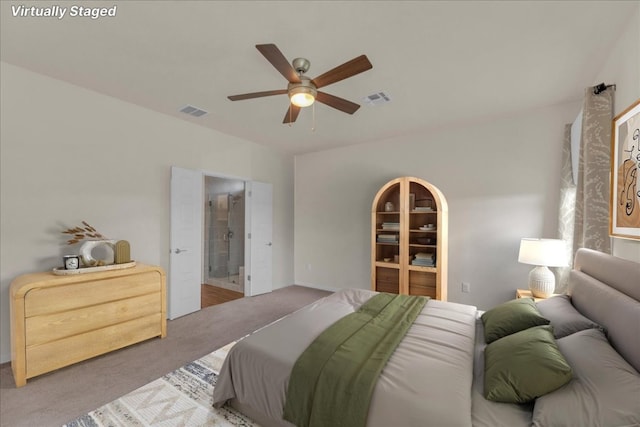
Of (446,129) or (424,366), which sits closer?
(424,366)

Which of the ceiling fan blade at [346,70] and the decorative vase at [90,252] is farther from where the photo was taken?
the decorative vase at [90,252]

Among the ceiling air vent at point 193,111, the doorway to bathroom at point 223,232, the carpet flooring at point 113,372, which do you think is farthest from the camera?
the doorway to bathroom at point 223,232

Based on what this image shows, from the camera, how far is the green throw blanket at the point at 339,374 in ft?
4.28

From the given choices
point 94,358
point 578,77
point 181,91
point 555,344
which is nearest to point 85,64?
point 181,91

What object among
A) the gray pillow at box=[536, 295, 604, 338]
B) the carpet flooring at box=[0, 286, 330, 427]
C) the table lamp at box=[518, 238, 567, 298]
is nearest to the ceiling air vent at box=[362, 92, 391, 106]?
the table lamp at box=[518, 238, 567, 298]

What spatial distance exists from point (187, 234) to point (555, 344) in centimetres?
403

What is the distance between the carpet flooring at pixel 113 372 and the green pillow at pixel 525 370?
8.30ft

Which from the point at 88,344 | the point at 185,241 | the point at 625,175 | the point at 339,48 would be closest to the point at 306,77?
the point at 339,48

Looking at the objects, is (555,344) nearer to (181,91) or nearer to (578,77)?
(578,77)

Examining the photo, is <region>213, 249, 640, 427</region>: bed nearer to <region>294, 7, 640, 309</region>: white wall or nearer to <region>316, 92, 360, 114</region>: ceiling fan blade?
<region>294, 7, 640, 309</region>: white wall

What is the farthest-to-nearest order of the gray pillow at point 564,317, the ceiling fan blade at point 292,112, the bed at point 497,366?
1. the ceiling fan blade at point 292,112
2. the gray pillow at point 564,317
3. the bed at point 497,366

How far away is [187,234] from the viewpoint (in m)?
3.86

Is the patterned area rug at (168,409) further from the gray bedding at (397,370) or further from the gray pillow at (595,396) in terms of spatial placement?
the gray pillow at (595,396)

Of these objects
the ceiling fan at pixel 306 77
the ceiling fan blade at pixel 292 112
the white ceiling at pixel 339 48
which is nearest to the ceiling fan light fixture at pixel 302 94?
A: the ceiling fan at pixel 306 77
